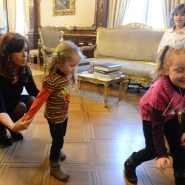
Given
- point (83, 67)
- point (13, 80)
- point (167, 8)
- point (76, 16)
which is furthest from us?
point (76, 16)

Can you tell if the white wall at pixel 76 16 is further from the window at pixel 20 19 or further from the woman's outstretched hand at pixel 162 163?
the woman's outstretched hand at pixel 162 163

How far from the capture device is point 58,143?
133 cm

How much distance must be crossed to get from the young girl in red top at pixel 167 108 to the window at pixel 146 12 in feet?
11.1

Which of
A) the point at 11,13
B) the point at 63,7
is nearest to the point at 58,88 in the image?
the point at 63,7

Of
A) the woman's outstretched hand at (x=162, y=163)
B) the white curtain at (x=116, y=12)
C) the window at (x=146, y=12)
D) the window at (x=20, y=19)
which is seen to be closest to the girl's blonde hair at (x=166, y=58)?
the woman's outstretched hand at (x=162, y=163)

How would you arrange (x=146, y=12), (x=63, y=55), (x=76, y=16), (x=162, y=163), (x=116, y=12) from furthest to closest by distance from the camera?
(x=76, y=16) → (x=116, y=12) → (x=146, y=12) → (x=63, y=55) → (x=162, y=163)

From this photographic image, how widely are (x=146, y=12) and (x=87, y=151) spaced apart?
3.63m

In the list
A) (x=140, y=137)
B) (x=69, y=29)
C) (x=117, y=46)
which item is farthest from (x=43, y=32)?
(x=140, y=137)

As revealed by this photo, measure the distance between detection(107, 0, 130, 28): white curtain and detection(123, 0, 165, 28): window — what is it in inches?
4.2

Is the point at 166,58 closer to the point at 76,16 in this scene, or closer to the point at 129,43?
the point at 129,43

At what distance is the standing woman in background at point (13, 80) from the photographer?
150 centimetres

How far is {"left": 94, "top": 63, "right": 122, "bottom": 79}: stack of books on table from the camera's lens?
9.24ft

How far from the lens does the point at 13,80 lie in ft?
5.53

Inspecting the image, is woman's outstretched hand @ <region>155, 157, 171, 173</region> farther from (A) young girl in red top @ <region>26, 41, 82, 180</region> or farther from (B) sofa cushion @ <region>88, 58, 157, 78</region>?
(B) sofa cushion @ <region>88, 58, 157, 78</region>
